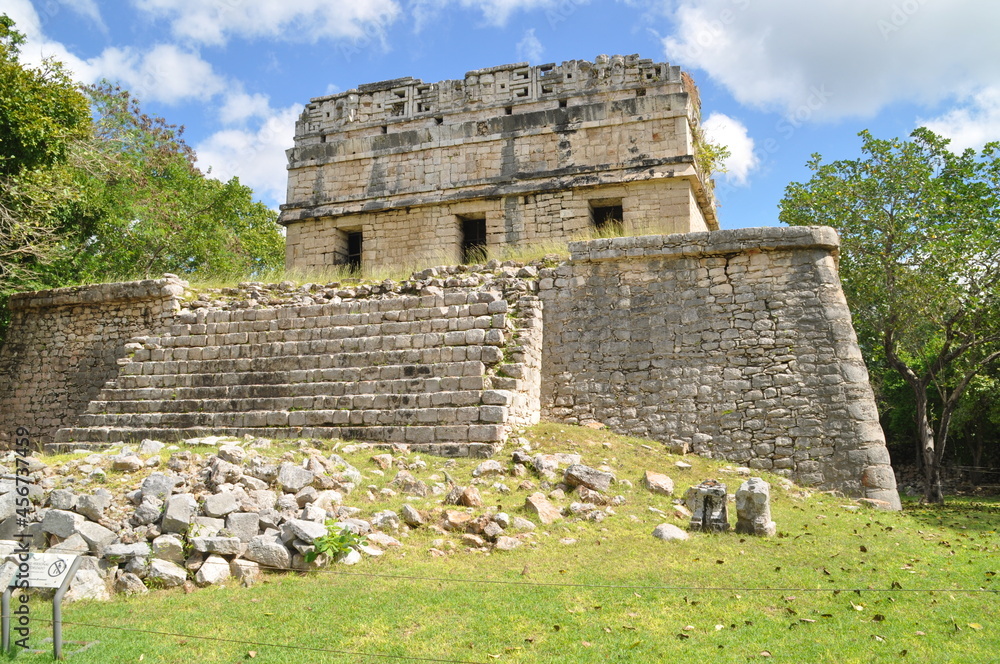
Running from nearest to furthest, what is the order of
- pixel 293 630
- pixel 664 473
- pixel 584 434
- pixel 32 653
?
pixel 32 653, pixel 293 630, pixel 664 473, pixel 584 434


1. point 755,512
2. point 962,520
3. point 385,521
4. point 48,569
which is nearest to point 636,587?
point 755,512

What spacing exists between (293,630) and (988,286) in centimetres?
1459

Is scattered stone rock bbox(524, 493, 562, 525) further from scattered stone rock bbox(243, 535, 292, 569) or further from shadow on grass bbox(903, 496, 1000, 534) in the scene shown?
shadow on grass bbox(903, 496, 1000, 534)

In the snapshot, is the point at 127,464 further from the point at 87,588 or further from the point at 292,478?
the point at 87,588

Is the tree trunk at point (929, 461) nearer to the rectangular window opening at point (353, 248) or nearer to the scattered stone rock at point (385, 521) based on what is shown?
the scattered stone rock at point (385, 521)

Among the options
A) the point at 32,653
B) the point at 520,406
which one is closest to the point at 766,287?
the point at 520,406

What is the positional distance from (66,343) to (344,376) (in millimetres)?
7038

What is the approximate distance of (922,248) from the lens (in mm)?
14812

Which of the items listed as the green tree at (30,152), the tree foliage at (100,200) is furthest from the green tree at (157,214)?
the green tree at (30,152)

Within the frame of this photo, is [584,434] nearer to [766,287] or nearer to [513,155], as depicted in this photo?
[766,287]

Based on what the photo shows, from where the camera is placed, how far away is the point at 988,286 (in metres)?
14.3

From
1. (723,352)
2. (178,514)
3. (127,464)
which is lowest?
(178,514)

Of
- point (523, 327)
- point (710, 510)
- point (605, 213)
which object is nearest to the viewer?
point (710, 510)

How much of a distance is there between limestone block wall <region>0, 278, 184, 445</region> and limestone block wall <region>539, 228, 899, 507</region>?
7323 mm
